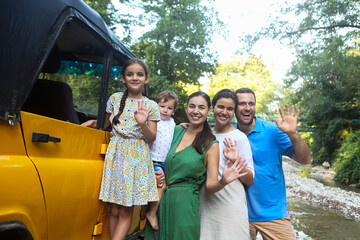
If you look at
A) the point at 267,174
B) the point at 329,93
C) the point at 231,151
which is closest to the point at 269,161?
the point at 267,174

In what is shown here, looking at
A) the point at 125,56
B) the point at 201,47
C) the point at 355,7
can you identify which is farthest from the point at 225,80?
the point at 125,56

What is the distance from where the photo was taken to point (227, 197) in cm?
251

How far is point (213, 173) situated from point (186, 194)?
0.27 m

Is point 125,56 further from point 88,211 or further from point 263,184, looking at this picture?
point 263,184

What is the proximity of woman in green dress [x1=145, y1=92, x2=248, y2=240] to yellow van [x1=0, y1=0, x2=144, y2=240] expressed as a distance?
528 mm

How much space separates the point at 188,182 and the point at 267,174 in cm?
85

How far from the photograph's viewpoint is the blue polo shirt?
2.78 metres

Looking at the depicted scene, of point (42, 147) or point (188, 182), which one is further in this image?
point (188, 182)

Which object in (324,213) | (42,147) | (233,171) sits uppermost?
(42,147)

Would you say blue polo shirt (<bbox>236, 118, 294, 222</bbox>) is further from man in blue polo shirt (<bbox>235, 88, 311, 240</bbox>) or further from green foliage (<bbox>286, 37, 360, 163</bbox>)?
green foliage (<bbox>286, 37, 360, 163</bbox>)

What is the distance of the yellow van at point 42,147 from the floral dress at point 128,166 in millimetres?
96

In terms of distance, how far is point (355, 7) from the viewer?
54.3 feet

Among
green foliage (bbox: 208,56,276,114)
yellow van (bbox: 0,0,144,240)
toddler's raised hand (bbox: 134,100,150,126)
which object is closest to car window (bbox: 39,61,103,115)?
yellow van (bbox: 0,0,144,240)

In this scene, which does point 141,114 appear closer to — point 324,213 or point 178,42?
point 324,213
